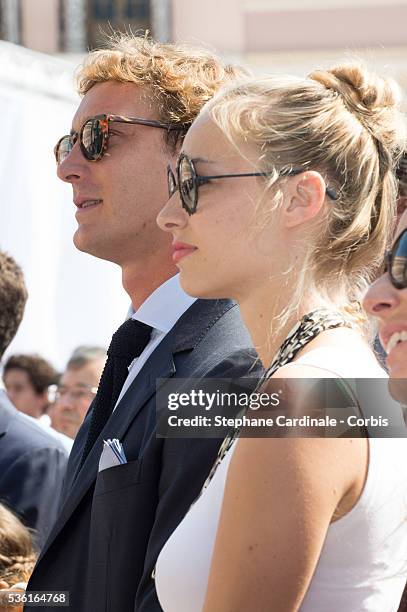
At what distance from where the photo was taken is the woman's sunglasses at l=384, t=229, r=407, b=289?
5.57 feet

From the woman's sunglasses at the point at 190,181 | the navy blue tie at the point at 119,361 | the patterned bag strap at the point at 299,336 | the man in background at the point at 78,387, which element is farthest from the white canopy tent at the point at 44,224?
the patterned bag strap at the point at 299,336

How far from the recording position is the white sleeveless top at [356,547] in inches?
65.8

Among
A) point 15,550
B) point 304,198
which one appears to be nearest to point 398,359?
point 304,198

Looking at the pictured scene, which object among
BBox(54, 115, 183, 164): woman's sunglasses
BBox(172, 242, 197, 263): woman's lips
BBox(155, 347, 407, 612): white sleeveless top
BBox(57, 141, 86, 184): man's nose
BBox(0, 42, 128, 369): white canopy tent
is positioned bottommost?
BBox(155, 347, 407, 612): white sleeveless top

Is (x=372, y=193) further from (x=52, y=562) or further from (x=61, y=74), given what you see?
(x=61, y=74)

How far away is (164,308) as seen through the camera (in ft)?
8.27

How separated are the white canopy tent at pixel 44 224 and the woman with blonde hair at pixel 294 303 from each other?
3.87 m

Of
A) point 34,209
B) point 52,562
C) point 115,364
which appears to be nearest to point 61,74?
point 34,209

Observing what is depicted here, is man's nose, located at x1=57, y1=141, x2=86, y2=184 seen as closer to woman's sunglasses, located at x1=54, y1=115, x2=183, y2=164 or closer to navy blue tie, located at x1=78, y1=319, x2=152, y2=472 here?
woman's sunglasses, located at x1=54, y1=115, x2=183, y2=164

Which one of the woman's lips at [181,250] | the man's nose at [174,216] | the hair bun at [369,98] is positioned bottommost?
the woman's lips at [181,250]

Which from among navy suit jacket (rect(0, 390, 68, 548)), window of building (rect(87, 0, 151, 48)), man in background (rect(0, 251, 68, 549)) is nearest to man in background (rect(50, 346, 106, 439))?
man in background (rect(0, 251, 68, 549))

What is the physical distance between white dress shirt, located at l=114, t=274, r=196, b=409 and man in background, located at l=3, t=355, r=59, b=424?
3.77 m

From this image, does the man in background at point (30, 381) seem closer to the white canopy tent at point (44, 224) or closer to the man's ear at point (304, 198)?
the white canopy tent at point (44, 224)

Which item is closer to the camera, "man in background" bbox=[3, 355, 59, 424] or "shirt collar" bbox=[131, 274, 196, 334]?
"shirt collar" bbox=[131, 274, 196, 334]
